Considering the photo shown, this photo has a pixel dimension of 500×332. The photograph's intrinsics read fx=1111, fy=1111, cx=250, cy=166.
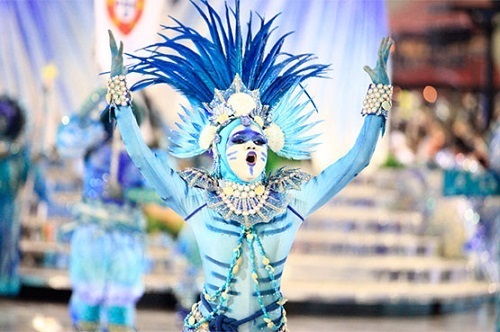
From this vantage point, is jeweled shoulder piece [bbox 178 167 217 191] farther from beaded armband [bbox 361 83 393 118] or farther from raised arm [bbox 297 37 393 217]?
beaded armband [bbox 361 83 393 118]

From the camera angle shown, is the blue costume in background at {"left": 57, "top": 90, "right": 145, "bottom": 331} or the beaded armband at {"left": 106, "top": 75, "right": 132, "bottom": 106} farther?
the blue costume in background at {"left": 57, "top": 90, "right": 145, "bottom": 331}

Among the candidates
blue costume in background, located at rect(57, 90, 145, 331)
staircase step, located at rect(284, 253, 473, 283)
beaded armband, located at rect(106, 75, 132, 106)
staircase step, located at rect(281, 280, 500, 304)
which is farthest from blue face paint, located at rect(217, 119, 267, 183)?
staircase step, located at rect(284, 253, 473, 283)

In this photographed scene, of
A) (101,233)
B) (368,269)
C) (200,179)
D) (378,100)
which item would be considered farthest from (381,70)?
(368,269)

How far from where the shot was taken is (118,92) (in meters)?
3.71

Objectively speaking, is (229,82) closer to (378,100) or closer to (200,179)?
(200,179)

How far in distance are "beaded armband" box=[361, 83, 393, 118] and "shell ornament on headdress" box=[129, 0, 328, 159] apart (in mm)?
239

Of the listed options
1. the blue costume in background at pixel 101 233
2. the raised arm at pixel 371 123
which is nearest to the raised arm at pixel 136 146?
the raised arm at pixel 371 123

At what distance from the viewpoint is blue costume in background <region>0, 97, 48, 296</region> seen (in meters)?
7.30

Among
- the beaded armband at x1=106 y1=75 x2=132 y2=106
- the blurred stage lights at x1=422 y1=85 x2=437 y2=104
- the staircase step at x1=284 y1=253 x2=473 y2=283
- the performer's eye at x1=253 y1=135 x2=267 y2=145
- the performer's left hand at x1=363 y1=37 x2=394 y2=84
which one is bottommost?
the staircase step at x1=284 y1=253 x2=473 y2=283

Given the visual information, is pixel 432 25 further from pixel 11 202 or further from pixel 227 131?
pixel 227 131

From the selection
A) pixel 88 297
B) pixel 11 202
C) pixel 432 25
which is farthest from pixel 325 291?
pixel 432 25

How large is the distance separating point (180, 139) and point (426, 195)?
757 centimetres

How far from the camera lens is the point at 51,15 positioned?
21.3 ft

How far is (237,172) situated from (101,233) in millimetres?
2445
